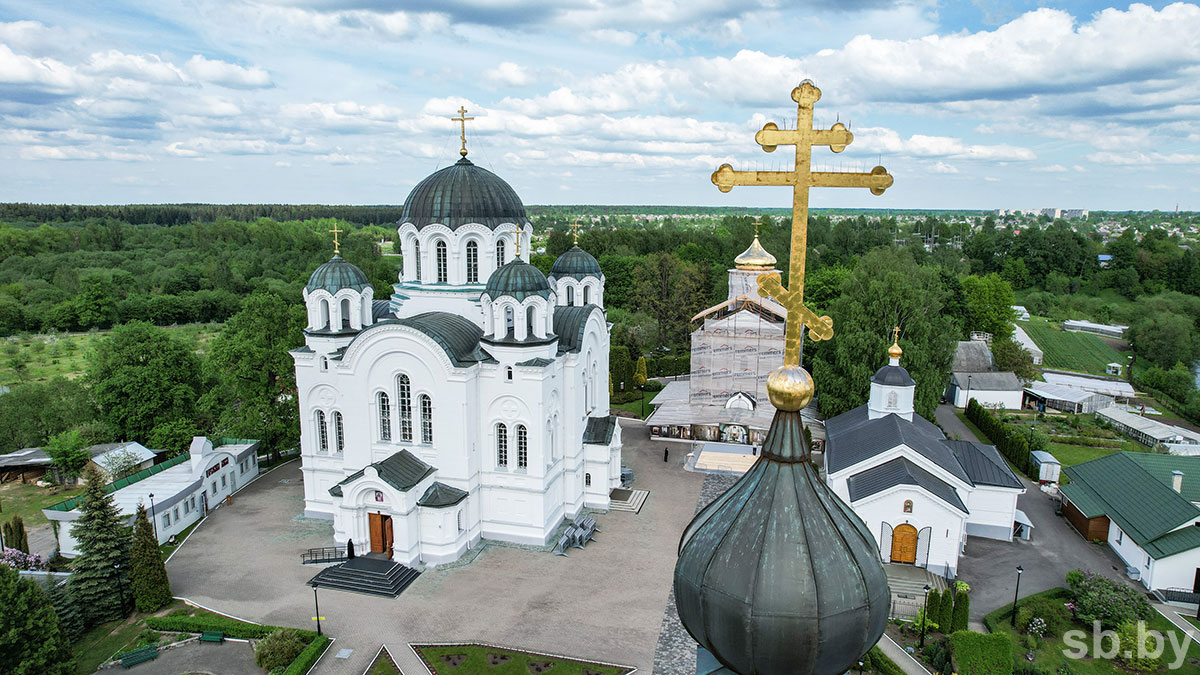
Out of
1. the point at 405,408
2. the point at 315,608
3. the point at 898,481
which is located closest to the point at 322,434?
the point at 405,408

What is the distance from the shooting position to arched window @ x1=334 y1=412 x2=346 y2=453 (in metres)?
22.4

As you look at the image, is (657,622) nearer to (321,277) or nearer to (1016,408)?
(321,277)

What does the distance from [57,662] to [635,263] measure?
50327mm

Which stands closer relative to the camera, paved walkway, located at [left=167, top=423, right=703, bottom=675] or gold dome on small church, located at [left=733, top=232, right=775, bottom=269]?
paved walkway, located at [left=167, top=423, right=703, bottom=675]

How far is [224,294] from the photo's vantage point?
62.4 metres

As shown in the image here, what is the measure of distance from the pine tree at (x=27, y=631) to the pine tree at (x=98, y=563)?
3.25 m

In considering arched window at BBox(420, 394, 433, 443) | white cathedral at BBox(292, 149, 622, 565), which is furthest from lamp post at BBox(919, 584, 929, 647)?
arched window at BBox(420, 394, 433, 443)

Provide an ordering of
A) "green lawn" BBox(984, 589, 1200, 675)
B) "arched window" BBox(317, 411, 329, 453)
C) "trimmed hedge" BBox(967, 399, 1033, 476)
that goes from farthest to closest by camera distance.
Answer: "trimmed hedge" BBox(967, 399, 1033, 476) < "arched window" BBox(317, 411, 329, 453) < "green lawn" BBox(984, 589, 1200, 675)

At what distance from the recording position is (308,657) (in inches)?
618

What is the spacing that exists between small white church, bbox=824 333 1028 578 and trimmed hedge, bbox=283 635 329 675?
46.5 feet

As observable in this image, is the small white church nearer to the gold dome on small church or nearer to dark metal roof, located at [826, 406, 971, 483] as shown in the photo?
dark metal roof, located at [826, 406, 971, 483]

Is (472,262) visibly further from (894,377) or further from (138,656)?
(894,377)

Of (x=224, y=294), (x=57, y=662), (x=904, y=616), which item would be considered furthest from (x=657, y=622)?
(x=224, y=294)
